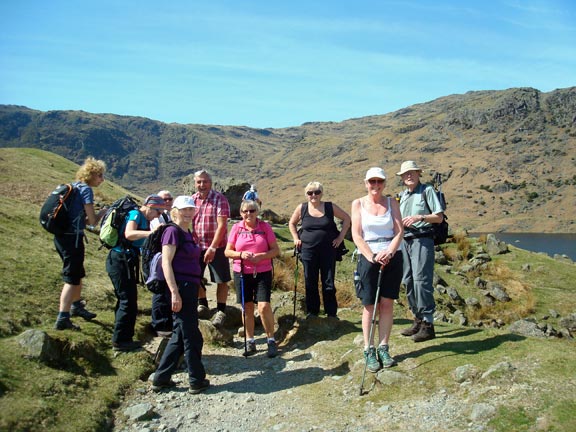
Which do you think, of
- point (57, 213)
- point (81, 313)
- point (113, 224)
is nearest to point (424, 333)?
point (113, 224)

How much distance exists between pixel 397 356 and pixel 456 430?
1.69 m

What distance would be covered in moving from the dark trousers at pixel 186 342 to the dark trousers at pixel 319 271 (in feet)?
7.56

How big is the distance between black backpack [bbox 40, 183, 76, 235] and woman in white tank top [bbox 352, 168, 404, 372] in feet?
12.4

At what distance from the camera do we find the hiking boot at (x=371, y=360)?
5957 millimetres

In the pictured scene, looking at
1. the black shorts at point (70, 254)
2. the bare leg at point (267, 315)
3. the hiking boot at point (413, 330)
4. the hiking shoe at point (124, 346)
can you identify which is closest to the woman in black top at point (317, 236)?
the bare leg at point (267, 315)

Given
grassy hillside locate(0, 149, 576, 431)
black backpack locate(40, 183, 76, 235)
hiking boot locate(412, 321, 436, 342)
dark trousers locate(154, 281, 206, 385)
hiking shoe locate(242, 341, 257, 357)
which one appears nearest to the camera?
grassy hillside locate(0, 149, 576, 431)

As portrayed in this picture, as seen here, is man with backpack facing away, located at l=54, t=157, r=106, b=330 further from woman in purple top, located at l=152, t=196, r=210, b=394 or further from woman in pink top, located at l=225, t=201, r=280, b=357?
woman in pink top, located at l=225, t=201, r=280, b=357

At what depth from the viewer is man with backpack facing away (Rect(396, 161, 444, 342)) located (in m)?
6.46

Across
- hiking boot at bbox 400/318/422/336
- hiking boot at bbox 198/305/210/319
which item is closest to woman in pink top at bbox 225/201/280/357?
hiking boot at bbox 198/305/210/319

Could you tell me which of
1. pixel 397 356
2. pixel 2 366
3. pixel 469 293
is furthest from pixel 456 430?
pixel 469 293

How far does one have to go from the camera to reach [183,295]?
229 inches

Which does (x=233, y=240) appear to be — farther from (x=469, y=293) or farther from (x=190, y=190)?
(x=190, y=190)

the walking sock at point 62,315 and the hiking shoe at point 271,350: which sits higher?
the walking sock at point 62,315

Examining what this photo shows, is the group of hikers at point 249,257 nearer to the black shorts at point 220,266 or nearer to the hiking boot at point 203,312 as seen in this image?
the black shorts at point 220,266
